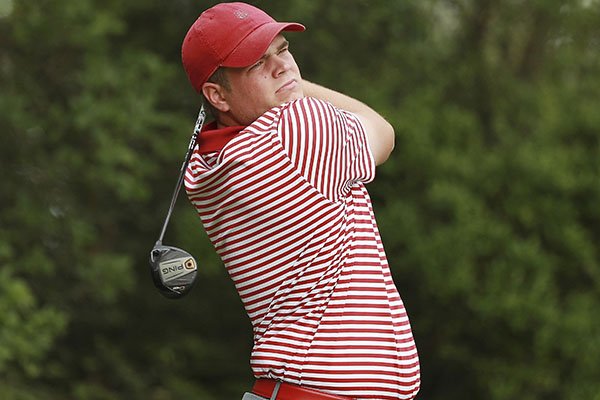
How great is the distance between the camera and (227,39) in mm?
3078

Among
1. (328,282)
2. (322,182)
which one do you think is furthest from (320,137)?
(328,282)

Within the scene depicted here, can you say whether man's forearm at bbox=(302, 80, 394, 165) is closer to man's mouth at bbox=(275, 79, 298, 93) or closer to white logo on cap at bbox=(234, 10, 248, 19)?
man's mouth at bbox=(275, 79, 298, 93)

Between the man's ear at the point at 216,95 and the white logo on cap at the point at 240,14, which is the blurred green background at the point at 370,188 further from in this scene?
the white logo on cap at the point at 240,14

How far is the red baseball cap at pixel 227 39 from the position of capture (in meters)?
3.07

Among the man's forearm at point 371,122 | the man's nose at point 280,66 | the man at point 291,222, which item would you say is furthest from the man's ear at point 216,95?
the man's forearm at point 371,122

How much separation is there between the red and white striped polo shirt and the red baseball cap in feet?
0.53

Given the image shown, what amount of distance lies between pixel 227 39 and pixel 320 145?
1.13 ft

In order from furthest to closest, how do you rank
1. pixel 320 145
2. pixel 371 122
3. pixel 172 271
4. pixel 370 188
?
pixel 370 188 → pixel 371 122 → pixel 172 271 → pixel 320 145

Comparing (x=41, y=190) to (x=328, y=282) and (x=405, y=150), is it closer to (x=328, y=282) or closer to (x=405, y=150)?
(x=405, y=150)

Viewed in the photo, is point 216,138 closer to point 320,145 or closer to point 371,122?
point 320,145

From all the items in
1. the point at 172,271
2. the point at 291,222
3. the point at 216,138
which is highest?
the point at 216,138

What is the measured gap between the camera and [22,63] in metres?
8.55

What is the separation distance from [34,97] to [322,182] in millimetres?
5792

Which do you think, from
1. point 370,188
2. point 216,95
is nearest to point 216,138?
point 216,95
